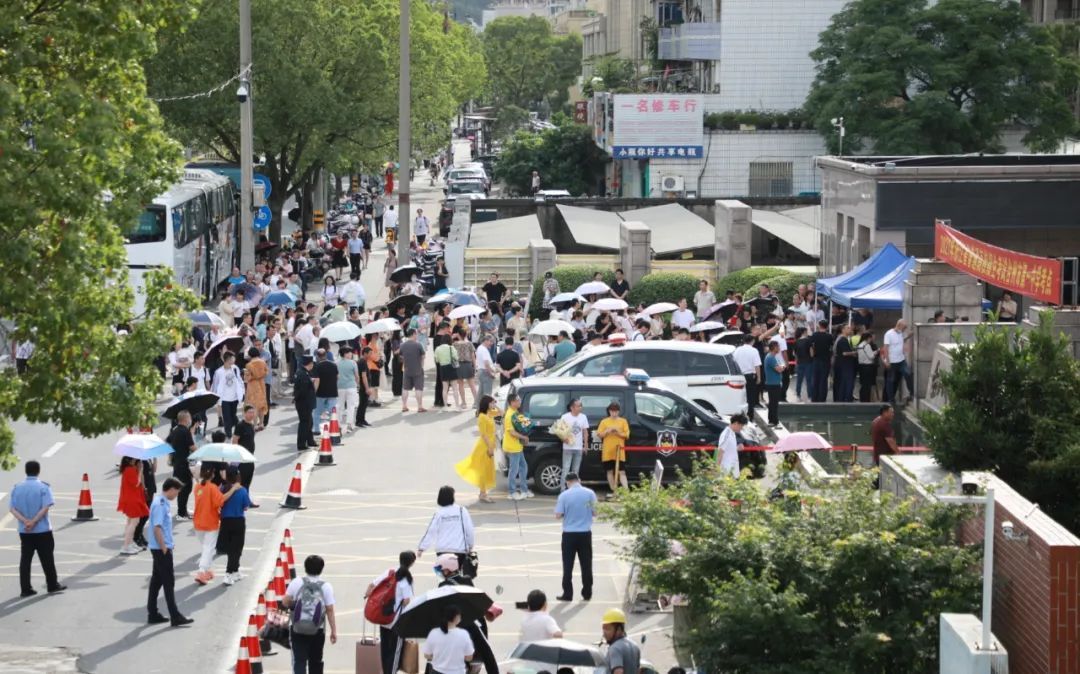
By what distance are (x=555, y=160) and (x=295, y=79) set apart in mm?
30136

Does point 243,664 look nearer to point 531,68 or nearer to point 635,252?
point 635,252

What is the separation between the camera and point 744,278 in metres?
37.9

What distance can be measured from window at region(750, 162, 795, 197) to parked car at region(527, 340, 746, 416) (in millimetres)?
39201

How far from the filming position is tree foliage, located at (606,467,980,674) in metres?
11.5

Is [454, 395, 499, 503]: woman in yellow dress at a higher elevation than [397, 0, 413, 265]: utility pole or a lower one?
lower

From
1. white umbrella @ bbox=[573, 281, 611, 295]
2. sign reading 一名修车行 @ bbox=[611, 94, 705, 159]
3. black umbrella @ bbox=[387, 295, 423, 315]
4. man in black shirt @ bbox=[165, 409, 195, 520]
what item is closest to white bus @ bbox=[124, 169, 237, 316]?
black umbrella @ bbox=[387, 295, 423, 315]

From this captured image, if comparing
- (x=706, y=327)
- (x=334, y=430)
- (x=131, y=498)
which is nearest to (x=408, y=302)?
(x=706, y=327)

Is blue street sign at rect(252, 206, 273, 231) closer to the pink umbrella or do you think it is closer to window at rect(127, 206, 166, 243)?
window at rect(127, 206, 166, 243)

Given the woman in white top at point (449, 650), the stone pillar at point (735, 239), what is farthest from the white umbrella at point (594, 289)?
the woman in white top at point (449, 650)

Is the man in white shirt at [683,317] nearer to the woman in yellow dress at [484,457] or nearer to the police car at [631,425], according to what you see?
the police car at [631,425]

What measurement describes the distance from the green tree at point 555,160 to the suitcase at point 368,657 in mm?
65513

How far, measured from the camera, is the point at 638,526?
13266 millimetres

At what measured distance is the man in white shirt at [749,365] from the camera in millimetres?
25750

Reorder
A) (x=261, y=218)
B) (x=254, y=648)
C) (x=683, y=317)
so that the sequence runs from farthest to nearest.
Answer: (x=261, y=218), (x=683, y=317), (x=254, y=648)
